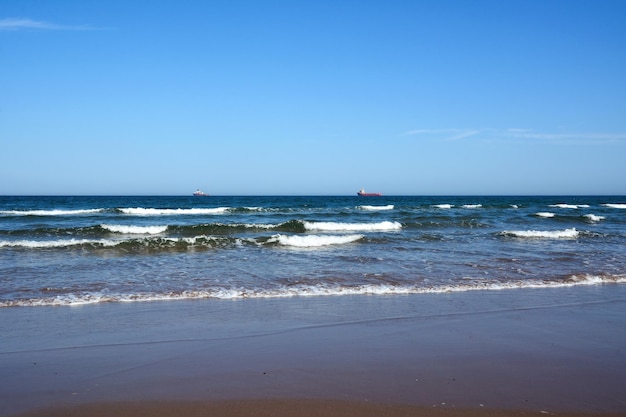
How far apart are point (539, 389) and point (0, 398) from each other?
456 centimetres

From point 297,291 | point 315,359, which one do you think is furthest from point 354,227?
point 315,359

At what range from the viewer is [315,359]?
494cm

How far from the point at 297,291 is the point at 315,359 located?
3.92 meters

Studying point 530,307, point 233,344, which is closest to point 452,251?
point 530,307

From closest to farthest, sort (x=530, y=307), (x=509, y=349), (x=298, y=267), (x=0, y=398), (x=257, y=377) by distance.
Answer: (x=0, y=398), (x=257, y=377), (x=509, y=349), (x=530, y=307), (x=298, y=267)

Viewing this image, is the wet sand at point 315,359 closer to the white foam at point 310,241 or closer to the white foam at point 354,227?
the white foam at point 310,241

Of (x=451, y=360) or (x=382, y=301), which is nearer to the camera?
(x=451, y=360)

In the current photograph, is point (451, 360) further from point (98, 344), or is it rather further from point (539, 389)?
point (98, 344)

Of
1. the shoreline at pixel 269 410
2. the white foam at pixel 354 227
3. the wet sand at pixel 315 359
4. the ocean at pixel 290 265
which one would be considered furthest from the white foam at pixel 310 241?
the shoreline at pixel 269 410

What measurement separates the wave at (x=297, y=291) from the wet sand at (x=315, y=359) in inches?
21.5

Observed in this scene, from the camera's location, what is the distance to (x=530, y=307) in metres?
7.54

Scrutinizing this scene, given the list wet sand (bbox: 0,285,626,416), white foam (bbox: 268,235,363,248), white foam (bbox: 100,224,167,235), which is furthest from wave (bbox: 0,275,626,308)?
white foam (bbox: 100,224,167,235)

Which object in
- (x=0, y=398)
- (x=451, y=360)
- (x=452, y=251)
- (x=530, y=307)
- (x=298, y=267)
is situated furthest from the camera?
(x=452, y=251)

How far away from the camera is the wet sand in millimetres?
3845
